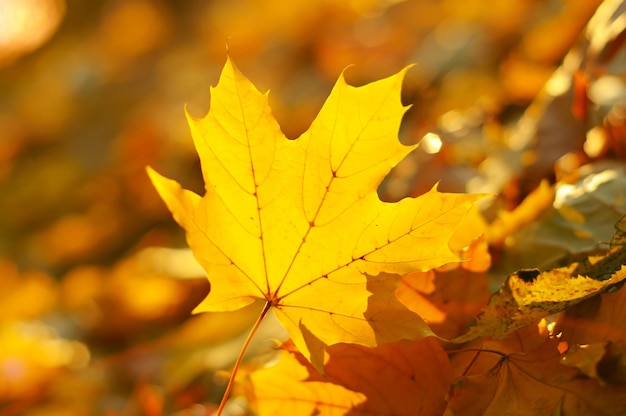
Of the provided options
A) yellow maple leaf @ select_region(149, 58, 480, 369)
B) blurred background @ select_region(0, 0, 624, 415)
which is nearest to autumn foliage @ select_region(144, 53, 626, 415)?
yellow maple leaf @ select_region(149, 58, 480, 369)

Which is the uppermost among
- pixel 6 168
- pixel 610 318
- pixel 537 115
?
pixel 6 168

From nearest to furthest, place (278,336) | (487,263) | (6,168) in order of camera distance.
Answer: (487,263) → (278,336) → (6,168)

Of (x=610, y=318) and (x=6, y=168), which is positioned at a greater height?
(x=6, y=168)

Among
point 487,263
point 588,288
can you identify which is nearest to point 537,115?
point 487,263

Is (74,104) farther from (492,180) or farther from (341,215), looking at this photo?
(341,215)

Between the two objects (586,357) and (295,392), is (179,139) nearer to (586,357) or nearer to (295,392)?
(295,392)

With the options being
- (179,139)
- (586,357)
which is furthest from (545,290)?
(179,139)

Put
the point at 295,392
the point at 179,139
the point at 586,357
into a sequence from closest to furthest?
the point at 586,357, the point at 295,392, the point at 179,139
